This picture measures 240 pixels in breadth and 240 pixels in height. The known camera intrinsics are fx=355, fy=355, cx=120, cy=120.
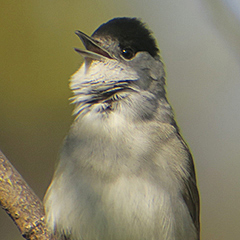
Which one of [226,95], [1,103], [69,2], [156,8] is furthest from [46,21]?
[226,95]

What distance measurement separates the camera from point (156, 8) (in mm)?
4188

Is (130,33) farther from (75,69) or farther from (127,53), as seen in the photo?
(75,69)

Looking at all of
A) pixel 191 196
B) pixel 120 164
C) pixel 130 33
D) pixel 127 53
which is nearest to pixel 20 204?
pixel 120 164

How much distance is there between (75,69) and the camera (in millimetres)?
3836

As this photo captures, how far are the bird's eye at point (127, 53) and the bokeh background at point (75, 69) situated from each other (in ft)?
4.24

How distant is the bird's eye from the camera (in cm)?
248

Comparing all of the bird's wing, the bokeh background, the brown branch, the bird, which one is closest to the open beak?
the bird

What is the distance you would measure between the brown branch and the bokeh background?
1718 mm

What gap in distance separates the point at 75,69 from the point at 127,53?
56.6 inches

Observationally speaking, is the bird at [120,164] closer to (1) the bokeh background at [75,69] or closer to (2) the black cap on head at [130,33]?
(2) the black cap on head at [130,33]

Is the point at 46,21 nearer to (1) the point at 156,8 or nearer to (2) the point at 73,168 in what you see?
(1) the point at 156,8

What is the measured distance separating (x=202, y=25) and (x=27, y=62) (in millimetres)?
2002

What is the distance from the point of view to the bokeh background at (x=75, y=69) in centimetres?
380

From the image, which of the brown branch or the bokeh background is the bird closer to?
the brown branch
